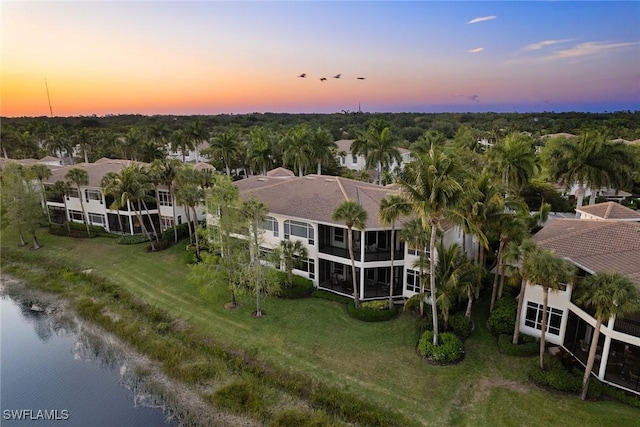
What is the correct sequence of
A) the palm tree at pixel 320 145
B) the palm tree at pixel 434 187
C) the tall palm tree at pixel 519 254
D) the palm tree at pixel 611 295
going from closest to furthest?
the palm tree at pixel 611 295 < the palm tree at pixel 434 187 < the tall palm tree at pixel 519 254 < the palm tree at pixel 320 145

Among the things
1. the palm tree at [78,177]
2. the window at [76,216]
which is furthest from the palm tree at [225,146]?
the window at [76,216]

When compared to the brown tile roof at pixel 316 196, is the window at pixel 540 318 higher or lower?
lower

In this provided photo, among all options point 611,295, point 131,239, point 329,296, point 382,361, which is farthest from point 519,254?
point 131,239

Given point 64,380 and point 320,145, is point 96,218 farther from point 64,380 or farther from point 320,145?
point 320,145

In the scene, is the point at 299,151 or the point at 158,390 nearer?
the point at 158,390

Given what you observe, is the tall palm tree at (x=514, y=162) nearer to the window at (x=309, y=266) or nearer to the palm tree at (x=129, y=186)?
the window at (x=309, y=266)

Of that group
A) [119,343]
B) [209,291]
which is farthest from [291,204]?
[119,343]

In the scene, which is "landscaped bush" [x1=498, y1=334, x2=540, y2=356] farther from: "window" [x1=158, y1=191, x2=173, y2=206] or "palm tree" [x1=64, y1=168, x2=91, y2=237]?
"palm tree" [x1=64, y1=168, x2=91, y2=237]

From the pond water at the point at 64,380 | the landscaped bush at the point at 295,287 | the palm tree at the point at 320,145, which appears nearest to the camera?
the pond water at the point at 64,380
